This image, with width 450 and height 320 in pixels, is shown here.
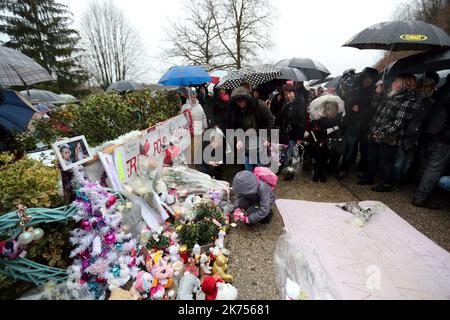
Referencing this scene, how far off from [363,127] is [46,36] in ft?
68.7

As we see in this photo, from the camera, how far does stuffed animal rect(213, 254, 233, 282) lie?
2354mm

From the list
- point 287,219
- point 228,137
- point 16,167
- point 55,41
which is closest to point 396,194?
point 287,219

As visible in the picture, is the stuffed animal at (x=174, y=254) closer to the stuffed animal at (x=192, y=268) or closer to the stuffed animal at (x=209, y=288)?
the stuffed animal at (x=192, y=268)

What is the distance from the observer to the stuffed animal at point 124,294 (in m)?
1.99

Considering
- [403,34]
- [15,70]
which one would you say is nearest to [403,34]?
[403,34]

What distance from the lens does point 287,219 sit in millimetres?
3453

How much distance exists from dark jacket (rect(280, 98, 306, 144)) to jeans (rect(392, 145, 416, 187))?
66.4 inches

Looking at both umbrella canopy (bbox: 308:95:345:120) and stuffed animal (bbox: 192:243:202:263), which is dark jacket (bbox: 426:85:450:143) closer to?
umbrella canopy (bbox: 308:95:345:120)

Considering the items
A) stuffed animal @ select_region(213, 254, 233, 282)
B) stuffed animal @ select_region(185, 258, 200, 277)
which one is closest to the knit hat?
→ stuffed animal @ select_region(213, 254, 233, 282)

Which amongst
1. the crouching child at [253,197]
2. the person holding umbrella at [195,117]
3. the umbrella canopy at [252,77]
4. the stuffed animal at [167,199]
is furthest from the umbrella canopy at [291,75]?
the stuffed animal at [167,199]

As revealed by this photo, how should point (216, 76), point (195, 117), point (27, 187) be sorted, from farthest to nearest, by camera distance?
point (216, 76) < point (195, 117) < point (27, 187)

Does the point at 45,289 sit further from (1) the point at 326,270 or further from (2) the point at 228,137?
(2) the point at 228,137

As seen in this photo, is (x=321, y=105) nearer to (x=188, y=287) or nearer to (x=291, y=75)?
(x=291, y=75)

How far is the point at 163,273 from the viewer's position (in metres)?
2.27
